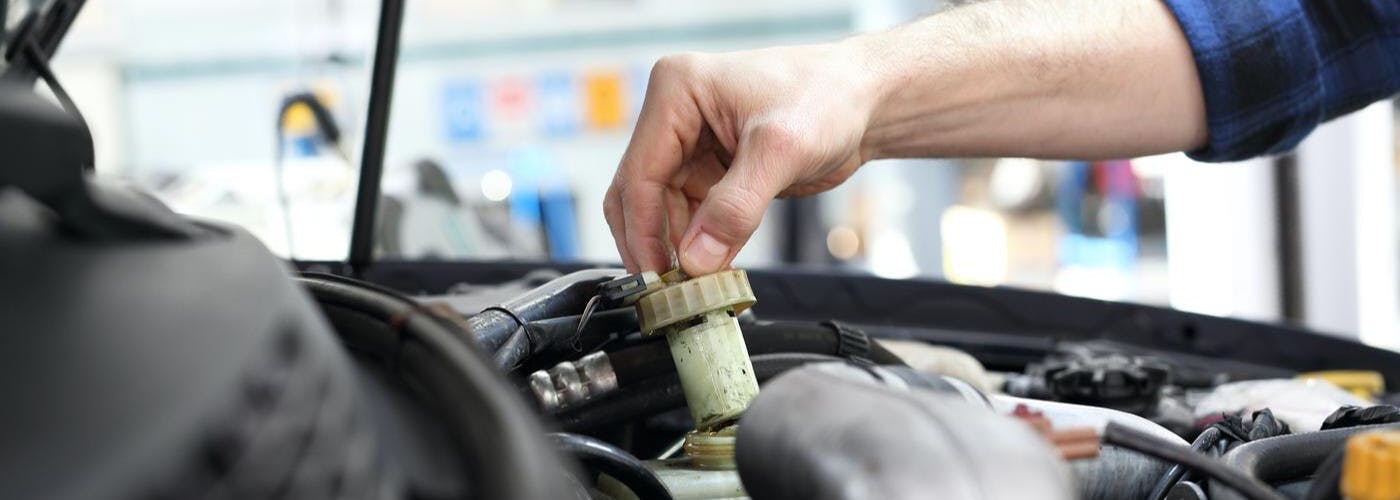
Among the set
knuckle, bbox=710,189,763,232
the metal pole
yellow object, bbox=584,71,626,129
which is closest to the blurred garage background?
yellow object, bbox=584,71,626,129

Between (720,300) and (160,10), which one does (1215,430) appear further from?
(160,10)

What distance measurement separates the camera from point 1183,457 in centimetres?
37

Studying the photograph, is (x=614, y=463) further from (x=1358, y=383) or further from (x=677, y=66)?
(x=1358, y=383)

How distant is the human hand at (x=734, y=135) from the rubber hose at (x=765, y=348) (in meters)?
0.10

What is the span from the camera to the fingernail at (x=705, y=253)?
2.15ft

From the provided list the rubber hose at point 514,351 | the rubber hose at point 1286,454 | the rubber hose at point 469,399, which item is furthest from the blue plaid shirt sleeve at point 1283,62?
the rubber hose at point 469,399

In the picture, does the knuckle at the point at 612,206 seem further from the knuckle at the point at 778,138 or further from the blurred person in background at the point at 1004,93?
the knuckle at the point at 778,138

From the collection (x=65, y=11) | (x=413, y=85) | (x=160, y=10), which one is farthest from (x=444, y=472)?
(x=160, y=10)

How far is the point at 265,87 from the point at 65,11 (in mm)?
4545

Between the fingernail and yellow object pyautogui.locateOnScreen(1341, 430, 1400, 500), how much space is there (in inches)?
14.2

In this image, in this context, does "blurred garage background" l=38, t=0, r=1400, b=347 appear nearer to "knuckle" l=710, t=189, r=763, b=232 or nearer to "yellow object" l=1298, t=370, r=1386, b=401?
"yellow object" l=1298, t=370, r=1386, b=401

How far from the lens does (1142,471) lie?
47 cm

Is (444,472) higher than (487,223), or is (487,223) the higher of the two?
(444,472)

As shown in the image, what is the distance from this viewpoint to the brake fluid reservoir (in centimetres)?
52
